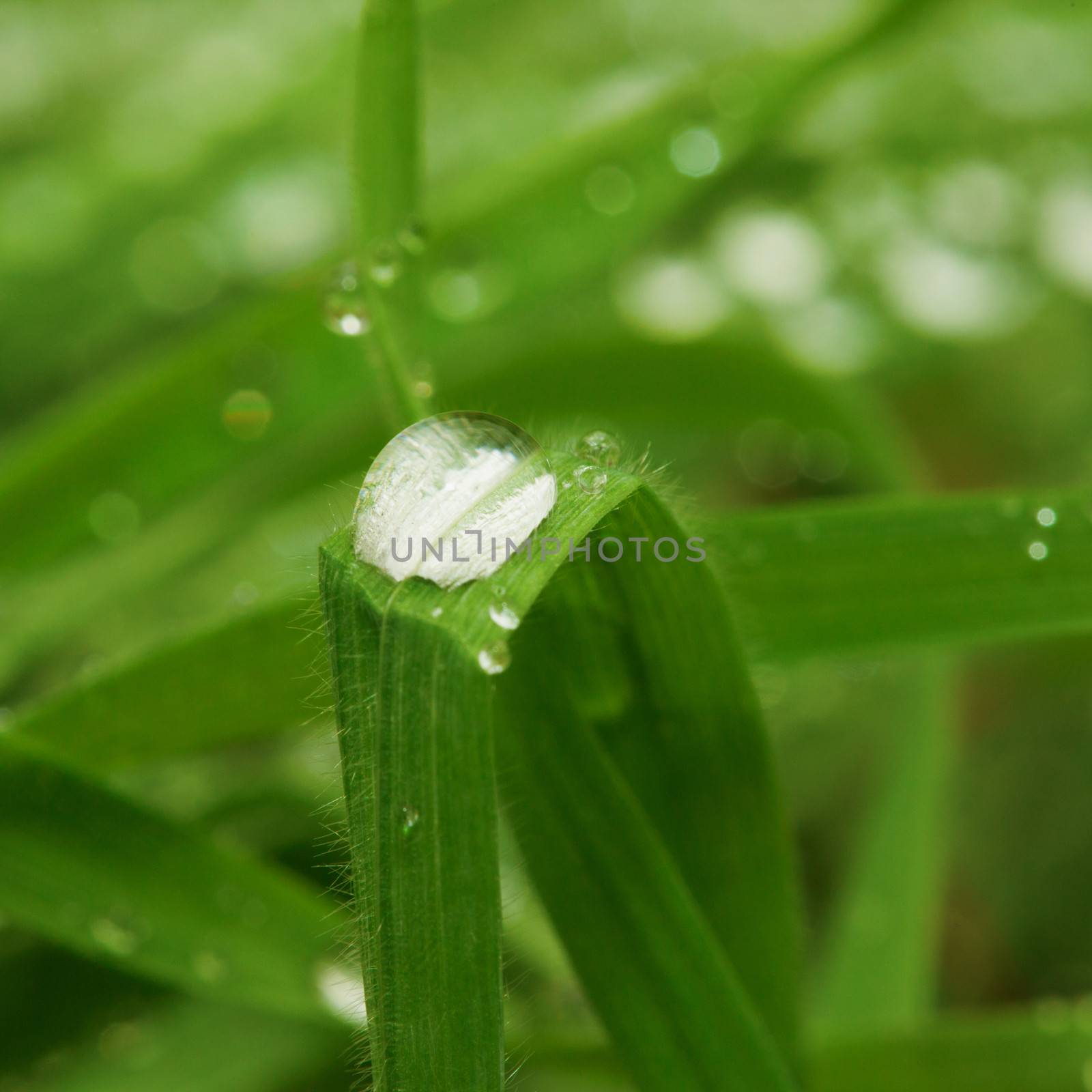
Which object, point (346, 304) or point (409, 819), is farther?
point (346, 304)

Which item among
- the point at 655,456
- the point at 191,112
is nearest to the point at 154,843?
the point at 655,456

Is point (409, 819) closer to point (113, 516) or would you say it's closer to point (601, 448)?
point (601, 448)

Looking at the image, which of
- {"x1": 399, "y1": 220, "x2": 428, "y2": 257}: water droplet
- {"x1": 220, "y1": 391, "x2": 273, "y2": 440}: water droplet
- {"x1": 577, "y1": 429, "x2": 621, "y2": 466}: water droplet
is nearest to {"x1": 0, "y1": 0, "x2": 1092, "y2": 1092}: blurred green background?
{"x1": 220, "y1": 391, "x2": 273, "y2": 440}: water droplet

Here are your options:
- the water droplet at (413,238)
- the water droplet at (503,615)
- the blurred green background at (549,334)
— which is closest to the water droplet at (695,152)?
the blurred green background at (549,334)

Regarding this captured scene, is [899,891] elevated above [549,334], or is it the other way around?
[549,334]

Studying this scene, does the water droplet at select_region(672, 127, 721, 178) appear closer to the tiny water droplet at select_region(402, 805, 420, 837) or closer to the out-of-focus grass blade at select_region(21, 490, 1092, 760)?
the out-of-focus grass blade at select_region(21, 490, 1092, 760)

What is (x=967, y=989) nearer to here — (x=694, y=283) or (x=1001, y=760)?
(x=1001, y=760)

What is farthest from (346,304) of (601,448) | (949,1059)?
(949,1059)
